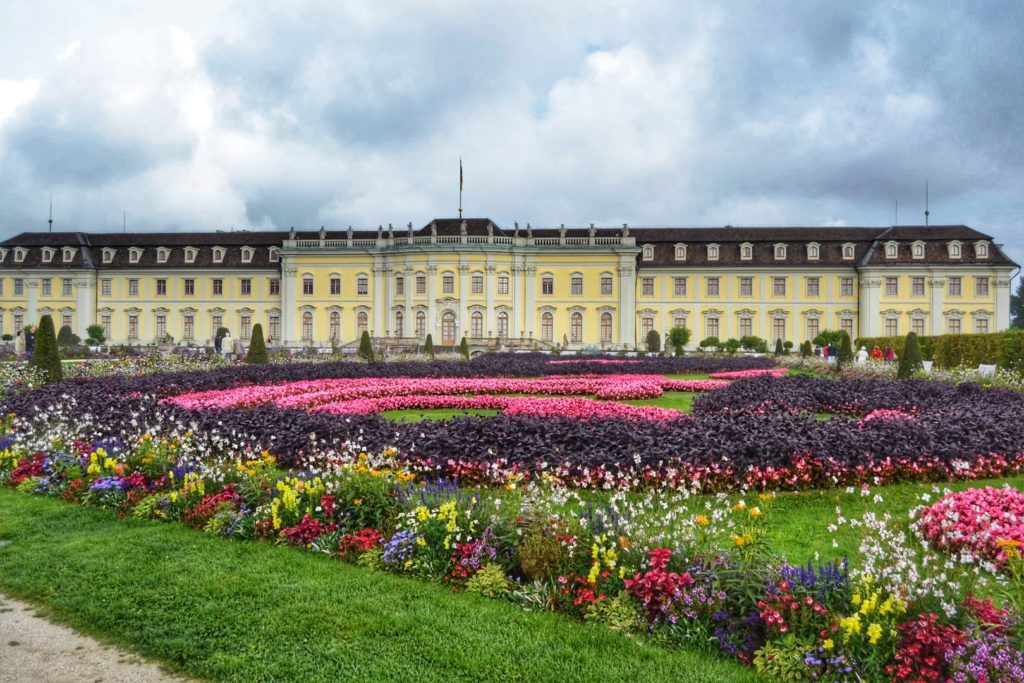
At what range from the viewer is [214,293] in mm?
53094

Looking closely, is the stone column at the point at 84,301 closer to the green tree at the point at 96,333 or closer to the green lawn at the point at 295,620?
the green tree at the point at 96,333

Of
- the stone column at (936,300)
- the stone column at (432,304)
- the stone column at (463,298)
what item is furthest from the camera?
the stone column at (432,304)

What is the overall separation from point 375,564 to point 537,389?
1047 centimetres

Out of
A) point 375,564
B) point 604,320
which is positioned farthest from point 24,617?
point 604,320

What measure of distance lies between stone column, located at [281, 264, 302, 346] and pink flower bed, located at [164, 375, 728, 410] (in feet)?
120

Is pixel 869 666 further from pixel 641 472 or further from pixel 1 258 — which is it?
pixel 1 258

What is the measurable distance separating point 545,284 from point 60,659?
45.7 metres

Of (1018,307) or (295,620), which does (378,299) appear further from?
(1018,307)

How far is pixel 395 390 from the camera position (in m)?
14.0

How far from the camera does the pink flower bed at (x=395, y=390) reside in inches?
482

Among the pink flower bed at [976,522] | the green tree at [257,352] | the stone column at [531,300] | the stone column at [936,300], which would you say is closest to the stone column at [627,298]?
the stone column at [531,300]

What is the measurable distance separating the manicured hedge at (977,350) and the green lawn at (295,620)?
17.6 m

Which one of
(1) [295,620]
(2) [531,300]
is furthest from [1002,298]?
(1) [295,620]

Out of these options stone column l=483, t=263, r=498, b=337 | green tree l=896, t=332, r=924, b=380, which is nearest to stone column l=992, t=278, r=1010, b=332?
stone column l=483, t=263, r=498, b=337
